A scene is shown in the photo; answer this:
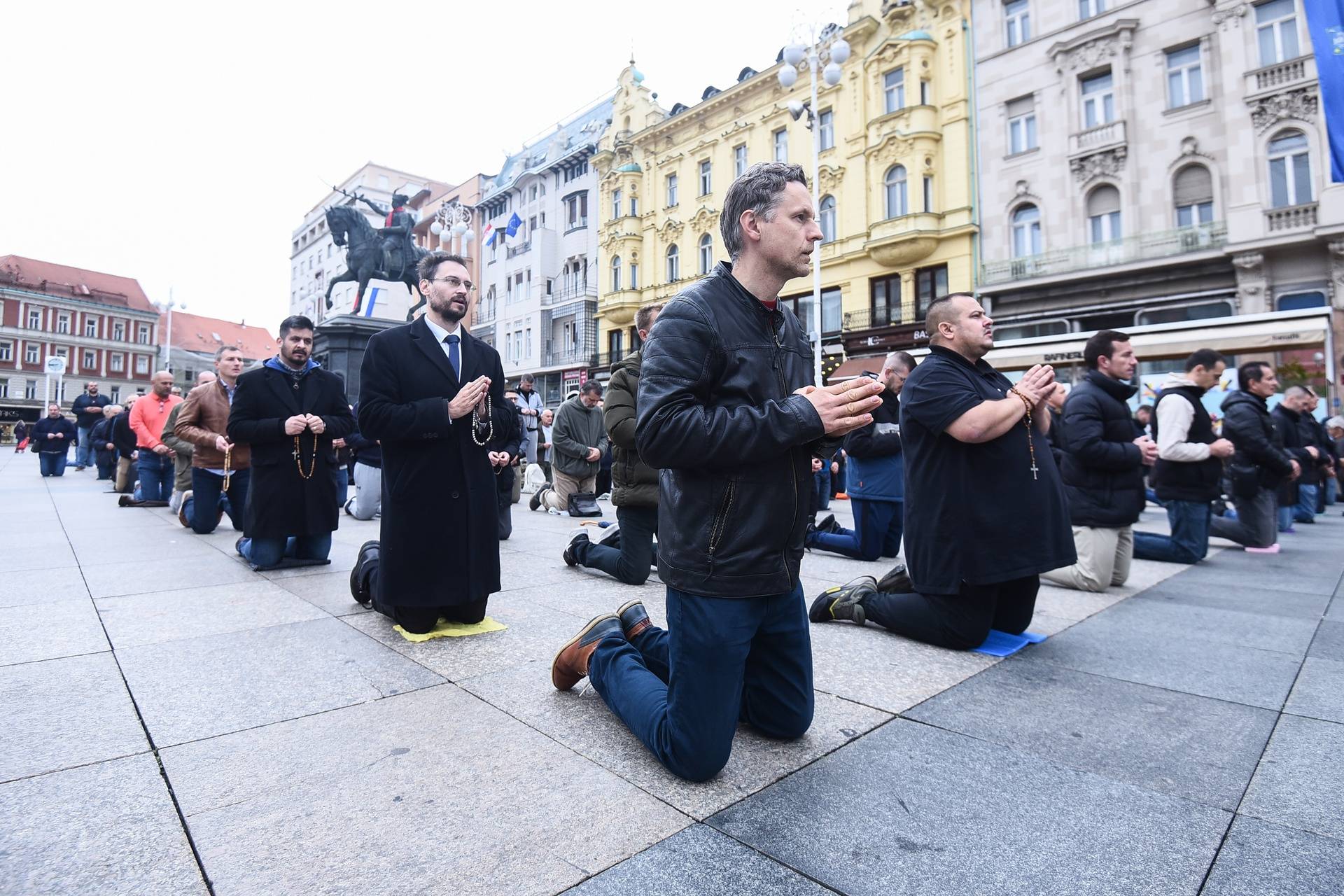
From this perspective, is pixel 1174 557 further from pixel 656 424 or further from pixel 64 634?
pixel 64 634

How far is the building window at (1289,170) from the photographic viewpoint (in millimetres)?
18500

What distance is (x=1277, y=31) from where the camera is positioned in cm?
1891

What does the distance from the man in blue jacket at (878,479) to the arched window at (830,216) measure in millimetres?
23166

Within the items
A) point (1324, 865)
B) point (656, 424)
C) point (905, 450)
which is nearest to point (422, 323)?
point (656, 424)

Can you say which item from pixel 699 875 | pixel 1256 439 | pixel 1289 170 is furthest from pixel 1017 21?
pixel 699 875

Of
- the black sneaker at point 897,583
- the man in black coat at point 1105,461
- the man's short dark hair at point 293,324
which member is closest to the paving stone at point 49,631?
the man's short dark hair at point 293,324

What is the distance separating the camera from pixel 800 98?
28453mm

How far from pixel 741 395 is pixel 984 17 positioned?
28.3 meters

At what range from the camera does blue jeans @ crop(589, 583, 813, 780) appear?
2150 millimetres

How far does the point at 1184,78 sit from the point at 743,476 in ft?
84.9

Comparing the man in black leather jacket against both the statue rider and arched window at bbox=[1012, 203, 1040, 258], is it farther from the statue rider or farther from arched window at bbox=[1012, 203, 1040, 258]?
arched window at bbox=[1012, 203, 1040, 258]

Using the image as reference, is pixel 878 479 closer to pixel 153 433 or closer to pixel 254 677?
pixel 254 677

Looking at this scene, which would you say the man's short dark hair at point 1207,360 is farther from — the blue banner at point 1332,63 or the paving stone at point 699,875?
the paving stone at point 699,875

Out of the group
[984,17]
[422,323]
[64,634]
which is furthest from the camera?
[984,17]
